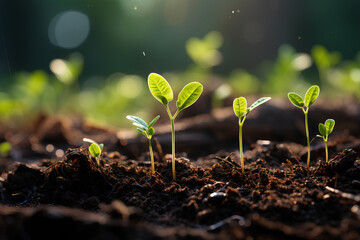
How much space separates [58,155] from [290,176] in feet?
6.45

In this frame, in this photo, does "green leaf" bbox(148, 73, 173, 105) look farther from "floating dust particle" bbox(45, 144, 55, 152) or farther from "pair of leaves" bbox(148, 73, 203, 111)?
"floating dust particle" bbox(45, 144, 55, 152)

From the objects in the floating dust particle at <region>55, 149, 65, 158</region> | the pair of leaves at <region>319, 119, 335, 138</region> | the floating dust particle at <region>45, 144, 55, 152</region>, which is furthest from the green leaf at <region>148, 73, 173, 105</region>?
the floating dust particle at <region>45, 144, 55, 152</region>

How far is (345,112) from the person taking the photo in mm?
3061

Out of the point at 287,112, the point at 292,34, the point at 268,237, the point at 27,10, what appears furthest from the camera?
the point at 27,10

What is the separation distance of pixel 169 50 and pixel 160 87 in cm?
925

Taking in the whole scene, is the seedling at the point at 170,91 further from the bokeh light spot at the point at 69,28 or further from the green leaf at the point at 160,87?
the bokeh light spot at the point at 69,28

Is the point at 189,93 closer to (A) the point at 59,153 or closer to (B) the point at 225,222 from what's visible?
(B) the point at 225,222

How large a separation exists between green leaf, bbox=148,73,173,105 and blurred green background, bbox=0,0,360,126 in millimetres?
566

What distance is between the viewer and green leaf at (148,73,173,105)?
131 centimetres

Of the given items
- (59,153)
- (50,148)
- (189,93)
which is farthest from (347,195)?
(50,148)

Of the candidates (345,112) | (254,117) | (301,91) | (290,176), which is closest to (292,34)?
(301,91)

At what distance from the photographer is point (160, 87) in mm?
1336

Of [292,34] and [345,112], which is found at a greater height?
[292,34]

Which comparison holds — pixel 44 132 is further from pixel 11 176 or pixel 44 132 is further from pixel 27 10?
pixel 27 10
